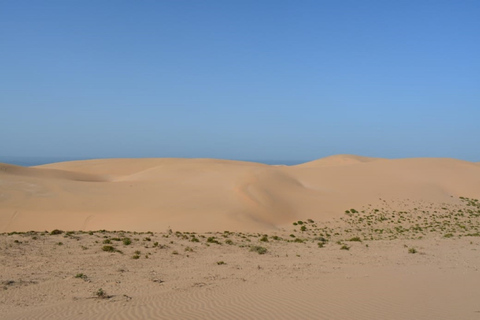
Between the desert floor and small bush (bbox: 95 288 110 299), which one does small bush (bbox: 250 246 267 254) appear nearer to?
the desert floor

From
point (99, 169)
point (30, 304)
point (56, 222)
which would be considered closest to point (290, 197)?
point (56, 222)

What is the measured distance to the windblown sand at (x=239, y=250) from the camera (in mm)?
8898

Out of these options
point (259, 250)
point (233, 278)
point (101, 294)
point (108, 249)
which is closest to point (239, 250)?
point (259, 250)

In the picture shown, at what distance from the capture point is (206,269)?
12852mm

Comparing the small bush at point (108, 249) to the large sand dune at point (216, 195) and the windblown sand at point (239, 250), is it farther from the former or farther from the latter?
the large sand dune at point (216, 195)


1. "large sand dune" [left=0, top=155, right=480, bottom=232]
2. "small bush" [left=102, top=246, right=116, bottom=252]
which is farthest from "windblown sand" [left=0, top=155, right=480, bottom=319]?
"large sand dune" [left=0, top=155, right=480, bottom=232]

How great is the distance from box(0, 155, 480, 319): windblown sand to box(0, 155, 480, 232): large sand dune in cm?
16

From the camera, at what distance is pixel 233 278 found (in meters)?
11.7

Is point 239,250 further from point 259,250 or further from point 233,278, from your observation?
point 233,278

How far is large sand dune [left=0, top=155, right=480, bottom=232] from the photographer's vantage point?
2773 cm

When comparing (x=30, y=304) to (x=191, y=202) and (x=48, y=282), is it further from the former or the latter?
(x=191, y=202)

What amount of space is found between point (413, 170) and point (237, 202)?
1065 inches

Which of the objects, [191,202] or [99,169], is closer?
[191,202]

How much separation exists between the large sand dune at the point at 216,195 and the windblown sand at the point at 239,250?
0.51ft
